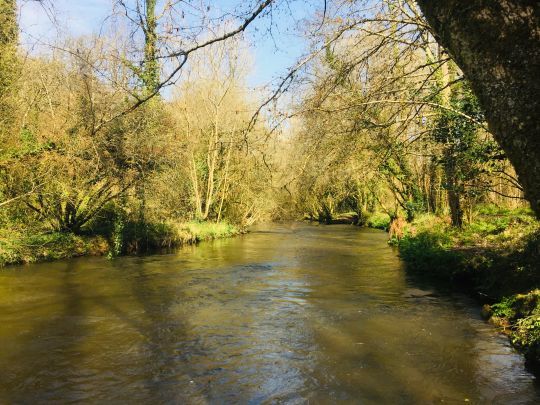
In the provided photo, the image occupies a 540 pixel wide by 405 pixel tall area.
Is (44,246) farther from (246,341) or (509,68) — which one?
(509,68)

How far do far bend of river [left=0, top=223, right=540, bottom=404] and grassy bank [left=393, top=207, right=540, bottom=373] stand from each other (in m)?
0.42

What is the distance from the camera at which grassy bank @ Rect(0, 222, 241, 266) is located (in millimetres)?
15609

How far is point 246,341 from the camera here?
795cm

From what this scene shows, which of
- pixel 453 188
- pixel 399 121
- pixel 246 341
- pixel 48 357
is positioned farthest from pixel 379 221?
pixel 48 357

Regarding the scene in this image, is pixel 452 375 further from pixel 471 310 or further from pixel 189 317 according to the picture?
pixel 189 317

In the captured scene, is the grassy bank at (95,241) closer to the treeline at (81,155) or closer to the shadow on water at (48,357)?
the treeline at (81,155)

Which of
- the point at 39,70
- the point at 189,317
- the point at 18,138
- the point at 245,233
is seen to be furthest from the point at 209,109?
the point at 189,317

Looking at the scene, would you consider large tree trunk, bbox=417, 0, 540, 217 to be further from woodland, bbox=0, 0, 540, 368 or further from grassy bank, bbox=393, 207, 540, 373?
grassy bank, bbox=393, 207, 540, 373

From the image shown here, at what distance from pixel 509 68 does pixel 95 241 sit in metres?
19.4

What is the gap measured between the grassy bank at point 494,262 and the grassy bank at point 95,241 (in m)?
10.00

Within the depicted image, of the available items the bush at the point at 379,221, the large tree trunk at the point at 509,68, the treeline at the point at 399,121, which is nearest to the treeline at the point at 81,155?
the treeline at the point at 399,121

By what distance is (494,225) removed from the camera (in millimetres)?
15312

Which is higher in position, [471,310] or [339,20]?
[339,20]

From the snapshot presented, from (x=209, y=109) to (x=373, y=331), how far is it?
20.9m
